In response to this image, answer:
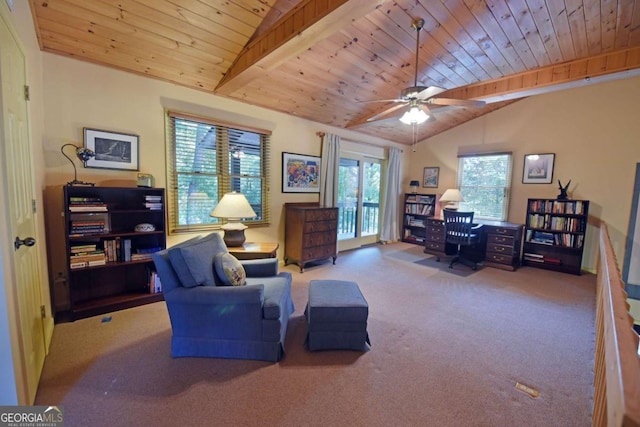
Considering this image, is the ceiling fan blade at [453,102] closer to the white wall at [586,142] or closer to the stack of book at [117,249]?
the white wall at [586,142]

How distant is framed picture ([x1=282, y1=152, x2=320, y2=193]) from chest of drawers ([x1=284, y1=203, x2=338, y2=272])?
11.5 inches

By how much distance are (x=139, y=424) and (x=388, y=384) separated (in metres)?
1.46

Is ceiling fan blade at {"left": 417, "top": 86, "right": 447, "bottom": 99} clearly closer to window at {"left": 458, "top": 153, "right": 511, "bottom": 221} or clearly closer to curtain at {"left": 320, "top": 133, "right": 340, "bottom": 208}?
curtain at {"left": 320, "top": 133, "right": 340, "bottom": 208}

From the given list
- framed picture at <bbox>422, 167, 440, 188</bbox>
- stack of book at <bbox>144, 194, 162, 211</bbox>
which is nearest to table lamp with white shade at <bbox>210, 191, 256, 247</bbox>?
stack of book at <bbox>144, 194, 162, 211</bbox>

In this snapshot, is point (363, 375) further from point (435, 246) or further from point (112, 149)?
point (435, 246)

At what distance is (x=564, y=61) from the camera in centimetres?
335

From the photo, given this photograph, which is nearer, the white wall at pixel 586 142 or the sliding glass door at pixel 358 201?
the white wall at pixel 586 142

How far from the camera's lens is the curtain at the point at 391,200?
6.00 meters

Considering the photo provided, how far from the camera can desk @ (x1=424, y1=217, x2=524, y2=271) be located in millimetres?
4391

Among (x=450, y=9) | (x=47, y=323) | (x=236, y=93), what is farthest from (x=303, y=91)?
(x=47, y=323)

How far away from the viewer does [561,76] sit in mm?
3367

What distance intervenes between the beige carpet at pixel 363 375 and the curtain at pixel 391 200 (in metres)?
3.21

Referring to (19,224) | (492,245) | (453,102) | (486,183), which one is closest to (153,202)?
(19,224)

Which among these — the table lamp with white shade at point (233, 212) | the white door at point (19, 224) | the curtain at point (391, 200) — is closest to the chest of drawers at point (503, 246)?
the curtain at point (391, 200)
